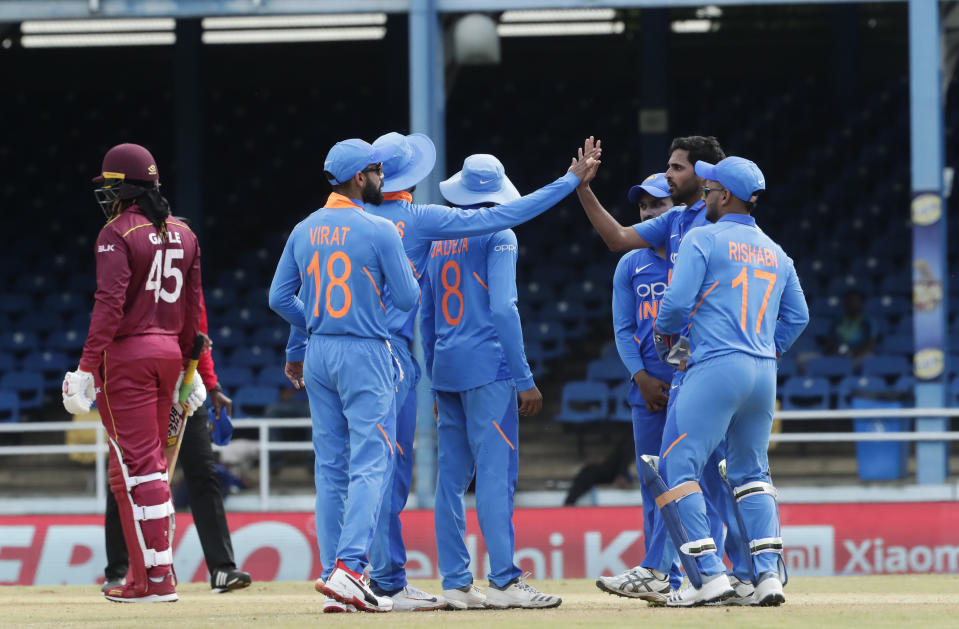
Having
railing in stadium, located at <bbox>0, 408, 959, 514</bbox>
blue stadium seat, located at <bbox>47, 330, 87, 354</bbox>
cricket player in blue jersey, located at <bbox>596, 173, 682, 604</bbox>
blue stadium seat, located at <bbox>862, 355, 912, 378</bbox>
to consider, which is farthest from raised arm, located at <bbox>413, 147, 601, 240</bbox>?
blue stadium seat, located at <bbox>47, 330, 87, 354</bbox>

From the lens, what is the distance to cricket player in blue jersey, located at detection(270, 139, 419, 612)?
6.18 m

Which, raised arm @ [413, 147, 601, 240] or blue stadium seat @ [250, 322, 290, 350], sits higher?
raised arm @ [413, 147, 601, 240]

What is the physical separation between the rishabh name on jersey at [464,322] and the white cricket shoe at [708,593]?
121 centimetres

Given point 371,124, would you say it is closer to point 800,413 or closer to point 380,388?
point 800,413

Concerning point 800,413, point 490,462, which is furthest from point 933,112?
point 490,462

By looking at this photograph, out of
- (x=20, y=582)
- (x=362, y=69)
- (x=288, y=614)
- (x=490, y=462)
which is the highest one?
(x=362, y=69)

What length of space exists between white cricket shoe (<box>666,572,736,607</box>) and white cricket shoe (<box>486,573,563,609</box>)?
56cm

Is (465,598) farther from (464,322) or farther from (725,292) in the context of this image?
(725,292)

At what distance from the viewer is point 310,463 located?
47.6 ft

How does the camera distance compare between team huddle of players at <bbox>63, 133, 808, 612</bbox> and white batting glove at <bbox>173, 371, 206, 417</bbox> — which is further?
white batting glove at <bbox>173, 371, 206, 417</bbox>

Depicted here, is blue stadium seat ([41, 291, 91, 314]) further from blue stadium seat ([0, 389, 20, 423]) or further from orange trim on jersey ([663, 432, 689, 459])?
orange trim on jersey ([663, 432, 689, 459])

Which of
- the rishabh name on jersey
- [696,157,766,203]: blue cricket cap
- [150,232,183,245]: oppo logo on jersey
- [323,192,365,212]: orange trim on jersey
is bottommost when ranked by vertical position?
the rishabh name on jersey

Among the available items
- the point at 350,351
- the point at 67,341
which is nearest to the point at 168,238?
the point at 350,351

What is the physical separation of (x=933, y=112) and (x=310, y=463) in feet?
21.3
